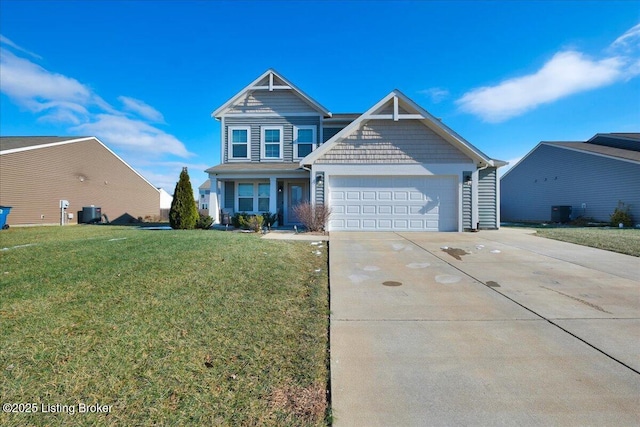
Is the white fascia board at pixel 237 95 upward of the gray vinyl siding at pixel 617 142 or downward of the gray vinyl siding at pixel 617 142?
upward

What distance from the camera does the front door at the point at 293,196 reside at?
1497 cm

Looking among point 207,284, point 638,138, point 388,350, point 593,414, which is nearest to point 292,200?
point 207,284

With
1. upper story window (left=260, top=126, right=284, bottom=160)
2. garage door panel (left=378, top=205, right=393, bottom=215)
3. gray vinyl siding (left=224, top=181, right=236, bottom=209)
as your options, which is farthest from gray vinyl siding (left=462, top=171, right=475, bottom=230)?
gray vinyl siding (left=224, top=181, right=236, bottom=209)

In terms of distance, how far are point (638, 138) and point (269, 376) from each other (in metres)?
27.0

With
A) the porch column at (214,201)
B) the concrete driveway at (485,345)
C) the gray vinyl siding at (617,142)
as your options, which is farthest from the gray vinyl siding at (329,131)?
the gray vinyl siding at (617,142)

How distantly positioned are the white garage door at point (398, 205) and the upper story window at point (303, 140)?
389 centimetres

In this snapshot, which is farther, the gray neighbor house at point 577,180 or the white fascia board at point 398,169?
the gray neighbor house at point 577,180

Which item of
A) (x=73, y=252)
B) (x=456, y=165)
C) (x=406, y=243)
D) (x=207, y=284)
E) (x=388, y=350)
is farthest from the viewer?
(x=456, y=165)

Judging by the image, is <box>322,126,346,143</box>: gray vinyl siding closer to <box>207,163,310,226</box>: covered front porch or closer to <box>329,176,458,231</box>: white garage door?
<box>207,163,310,226</box>: covered front porch

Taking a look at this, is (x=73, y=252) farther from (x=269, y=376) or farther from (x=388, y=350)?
(x=388, y=350)

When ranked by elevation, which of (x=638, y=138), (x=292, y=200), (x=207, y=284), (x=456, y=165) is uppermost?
(x=638, y=138)

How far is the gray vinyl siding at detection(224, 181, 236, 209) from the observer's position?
49.2ft

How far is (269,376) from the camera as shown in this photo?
248 centimetres

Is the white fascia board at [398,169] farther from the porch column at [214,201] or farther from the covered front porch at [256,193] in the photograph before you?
the porch column at [214,201]
